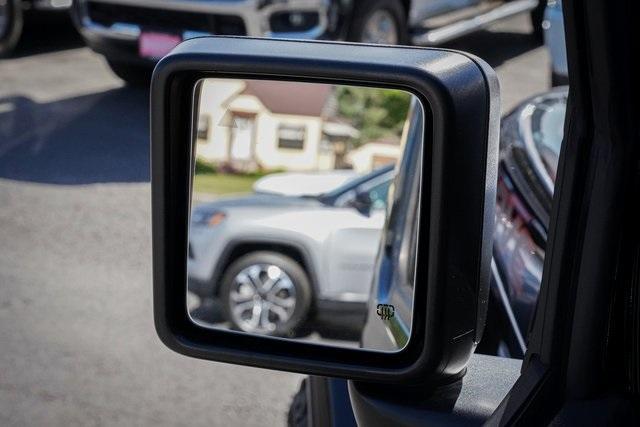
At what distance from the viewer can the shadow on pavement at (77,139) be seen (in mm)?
7223

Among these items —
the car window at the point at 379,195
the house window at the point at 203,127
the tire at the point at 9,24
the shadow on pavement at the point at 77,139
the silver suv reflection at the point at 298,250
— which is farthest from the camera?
the tire at the point at 9,24

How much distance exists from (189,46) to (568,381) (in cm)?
52

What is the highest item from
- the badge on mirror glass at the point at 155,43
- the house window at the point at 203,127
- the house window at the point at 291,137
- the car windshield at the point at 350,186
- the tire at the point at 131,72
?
the house window at the point at 203,127

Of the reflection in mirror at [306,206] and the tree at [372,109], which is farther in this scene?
the tree at [372,109]

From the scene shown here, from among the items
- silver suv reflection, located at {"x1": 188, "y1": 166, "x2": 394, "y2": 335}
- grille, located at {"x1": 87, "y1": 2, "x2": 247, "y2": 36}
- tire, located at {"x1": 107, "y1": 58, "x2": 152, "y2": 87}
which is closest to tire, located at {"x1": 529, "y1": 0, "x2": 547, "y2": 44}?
tire, located at {"x1": 107, "y1": 58, "x2": 152, "y2": 87}

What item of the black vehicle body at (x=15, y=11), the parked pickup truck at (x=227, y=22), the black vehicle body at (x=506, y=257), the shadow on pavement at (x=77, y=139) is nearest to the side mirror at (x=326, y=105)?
the black vehicle body at (x=506, y=257)

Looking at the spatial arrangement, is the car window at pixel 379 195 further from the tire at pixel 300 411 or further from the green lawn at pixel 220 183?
the green lawn at pixel 220 183

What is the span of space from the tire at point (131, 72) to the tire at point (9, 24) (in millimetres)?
1193

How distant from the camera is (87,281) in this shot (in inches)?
219

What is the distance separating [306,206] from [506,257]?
4.73 ft

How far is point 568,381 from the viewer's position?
1.14 metres

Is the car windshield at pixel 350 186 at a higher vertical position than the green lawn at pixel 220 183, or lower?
lower

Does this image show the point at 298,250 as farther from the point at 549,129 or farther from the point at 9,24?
the point at 9,24

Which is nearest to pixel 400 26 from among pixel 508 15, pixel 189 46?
pixel 508 15
